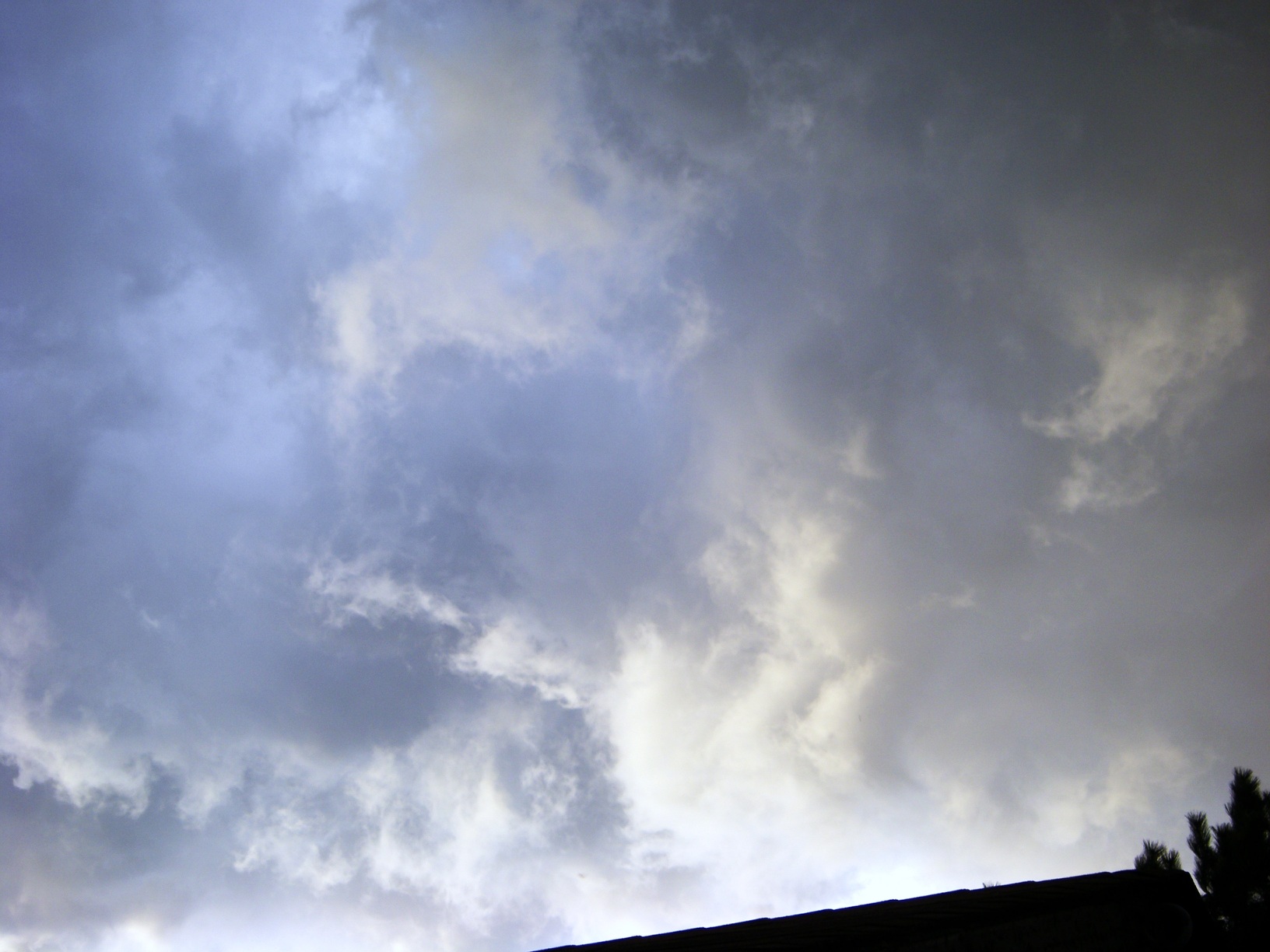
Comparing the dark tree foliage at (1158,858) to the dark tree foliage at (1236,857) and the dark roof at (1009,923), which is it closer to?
the dark tree foliage at (1236,857)

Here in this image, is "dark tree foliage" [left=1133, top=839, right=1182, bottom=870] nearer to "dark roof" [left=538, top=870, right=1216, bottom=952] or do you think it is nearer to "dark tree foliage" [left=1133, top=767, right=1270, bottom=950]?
"dark tree foliage" [left=1133, top=767, right=1270, bottom=950]

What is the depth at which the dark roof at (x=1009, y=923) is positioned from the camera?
8250 millimetres

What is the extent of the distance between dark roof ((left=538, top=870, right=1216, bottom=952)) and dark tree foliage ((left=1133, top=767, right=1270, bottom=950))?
551 cm

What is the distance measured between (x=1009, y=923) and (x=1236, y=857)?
419 inches

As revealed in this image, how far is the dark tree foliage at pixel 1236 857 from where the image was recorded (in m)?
14.8

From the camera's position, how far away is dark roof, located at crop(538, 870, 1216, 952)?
8250 mm

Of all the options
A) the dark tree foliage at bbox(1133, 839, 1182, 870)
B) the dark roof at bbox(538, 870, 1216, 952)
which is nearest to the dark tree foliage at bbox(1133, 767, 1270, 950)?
the dark tree foliage at bbox(1133, 839, 1182, 870)

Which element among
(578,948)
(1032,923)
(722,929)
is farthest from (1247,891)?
(578,948)

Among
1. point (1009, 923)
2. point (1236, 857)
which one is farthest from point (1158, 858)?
point (1009, 923)

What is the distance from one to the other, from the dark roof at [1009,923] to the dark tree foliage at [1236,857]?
217 inches

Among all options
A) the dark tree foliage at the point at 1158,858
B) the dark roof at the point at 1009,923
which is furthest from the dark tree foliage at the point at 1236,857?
the dark roof at the point at 1009,923

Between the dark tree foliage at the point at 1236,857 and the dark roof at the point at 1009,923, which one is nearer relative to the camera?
the dark roof at the point at 1009,923

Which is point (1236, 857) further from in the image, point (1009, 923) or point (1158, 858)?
point (1009, 923)

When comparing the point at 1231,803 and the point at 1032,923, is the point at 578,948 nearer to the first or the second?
the point at 1032,923
